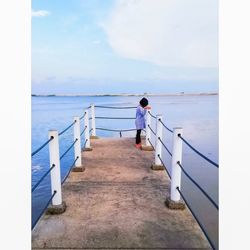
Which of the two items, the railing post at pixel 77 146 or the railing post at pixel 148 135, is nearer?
the railing post at pixel 77 146

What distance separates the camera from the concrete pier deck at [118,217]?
11.0 ft

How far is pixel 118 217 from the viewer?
393 cm

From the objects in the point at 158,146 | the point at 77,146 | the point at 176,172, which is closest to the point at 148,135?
the point at 158,146

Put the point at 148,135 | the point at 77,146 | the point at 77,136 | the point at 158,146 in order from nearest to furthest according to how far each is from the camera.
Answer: the point at 77,136
the point at 77,146
the point at 158,146
the point at 148,135

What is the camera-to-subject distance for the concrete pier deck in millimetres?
3357

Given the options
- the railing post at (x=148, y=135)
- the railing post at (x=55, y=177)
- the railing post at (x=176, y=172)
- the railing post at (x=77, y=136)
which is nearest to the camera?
the railing post at (x=55, y=177)

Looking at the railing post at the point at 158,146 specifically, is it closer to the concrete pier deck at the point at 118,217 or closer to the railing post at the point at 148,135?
the concrete pier deck at the point at 118,217

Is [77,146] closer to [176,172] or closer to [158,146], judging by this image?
[158,146]

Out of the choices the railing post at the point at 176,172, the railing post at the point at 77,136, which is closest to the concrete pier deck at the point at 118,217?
the railing post at the point at 176,172

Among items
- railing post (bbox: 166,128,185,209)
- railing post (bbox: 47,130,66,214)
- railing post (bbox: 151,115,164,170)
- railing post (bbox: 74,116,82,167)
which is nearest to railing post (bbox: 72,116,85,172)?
railing post (bbox: 74,116,82,167)

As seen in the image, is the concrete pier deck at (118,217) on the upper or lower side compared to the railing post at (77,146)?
lower
